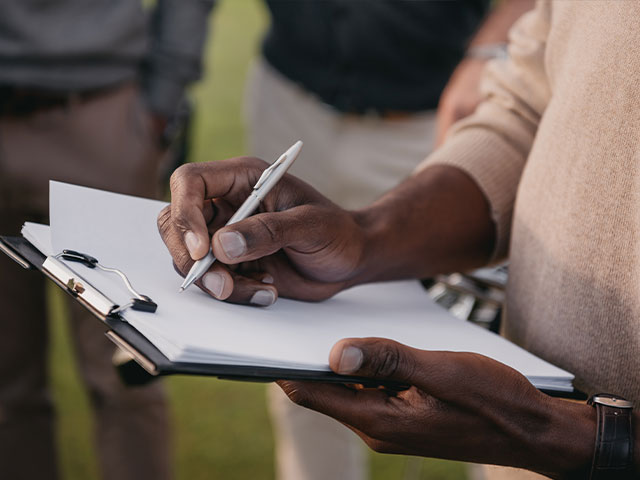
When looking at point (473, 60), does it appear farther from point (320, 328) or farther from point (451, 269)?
point (320, 328)

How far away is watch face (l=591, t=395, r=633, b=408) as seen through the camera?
0.81 meters

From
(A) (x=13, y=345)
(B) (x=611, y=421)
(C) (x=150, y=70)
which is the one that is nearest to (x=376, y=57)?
(C) (x=150, y=70)

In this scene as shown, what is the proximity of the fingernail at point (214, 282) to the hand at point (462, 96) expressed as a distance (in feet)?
2.92

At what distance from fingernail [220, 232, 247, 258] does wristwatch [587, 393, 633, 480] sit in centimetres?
42

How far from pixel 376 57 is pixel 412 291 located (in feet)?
3.35

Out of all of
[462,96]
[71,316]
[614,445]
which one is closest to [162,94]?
[71,316]

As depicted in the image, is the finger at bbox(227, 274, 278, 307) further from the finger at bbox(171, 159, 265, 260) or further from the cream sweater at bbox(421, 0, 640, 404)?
the cream sweater at bbox(421, 0, 640, 404)

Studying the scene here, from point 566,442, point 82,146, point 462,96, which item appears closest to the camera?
point 566,442

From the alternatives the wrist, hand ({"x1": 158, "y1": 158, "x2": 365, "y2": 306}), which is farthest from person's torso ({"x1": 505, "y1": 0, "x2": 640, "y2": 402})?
hand ({"x1": 158, "y1": 158, "x2": 365, "y2": 306})

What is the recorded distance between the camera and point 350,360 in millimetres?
729

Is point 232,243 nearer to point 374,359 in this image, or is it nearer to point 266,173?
point 266,173

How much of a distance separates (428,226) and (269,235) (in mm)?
→ 346

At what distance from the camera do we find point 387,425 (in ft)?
2.58

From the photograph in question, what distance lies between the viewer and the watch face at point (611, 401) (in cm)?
81
